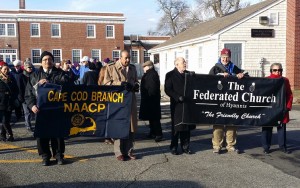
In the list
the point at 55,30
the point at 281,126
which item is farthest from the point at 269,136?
the point at 55,30

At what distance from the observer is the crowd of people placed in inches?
252

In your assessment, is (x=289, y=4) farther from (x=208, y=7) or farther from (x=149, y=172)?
(x=208, y=7)

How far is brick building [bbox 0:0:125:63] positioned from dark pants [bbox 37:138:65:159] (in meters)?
37.9

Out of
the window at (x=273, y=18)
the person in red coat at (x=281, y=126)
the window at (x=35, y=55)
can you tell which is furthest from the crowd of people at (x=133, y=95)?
the window at (x=35, y=55)

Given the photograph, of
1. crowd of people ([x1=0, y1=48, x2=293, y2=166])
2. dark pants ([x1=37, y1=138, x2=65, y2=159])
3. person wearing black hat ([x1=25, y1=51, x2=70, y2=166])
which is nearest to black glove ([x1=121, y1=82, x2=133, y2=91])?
crowd of people ([x1=0, y1=48, x2=293, y2=166])

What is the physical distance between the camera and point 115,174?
5.86m

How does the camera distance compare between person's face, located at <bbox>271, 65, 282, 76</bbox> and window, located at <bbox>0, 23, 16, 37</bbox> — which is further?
window, located at <bbox>0, 23, 16, 37</bbox>

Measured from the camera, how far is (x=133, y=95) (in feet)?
22.1

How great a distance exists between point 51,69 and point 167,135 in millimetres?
3897

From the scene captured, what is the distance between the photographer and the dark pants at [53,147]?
6289mm

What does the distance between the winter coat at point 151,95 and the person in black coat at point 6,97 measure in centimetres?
303

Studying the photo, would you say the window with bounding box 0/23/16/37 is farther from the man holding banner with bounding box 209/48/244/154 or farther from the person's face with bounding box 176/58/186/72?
the man holding banner with bounding box 209/48/244/154

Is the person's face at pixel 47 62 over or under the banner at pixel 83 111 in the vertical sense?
over

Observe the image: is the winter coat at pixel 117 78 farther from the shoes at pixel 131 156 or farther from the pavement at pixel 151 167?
the pavement at pixel 151 167
